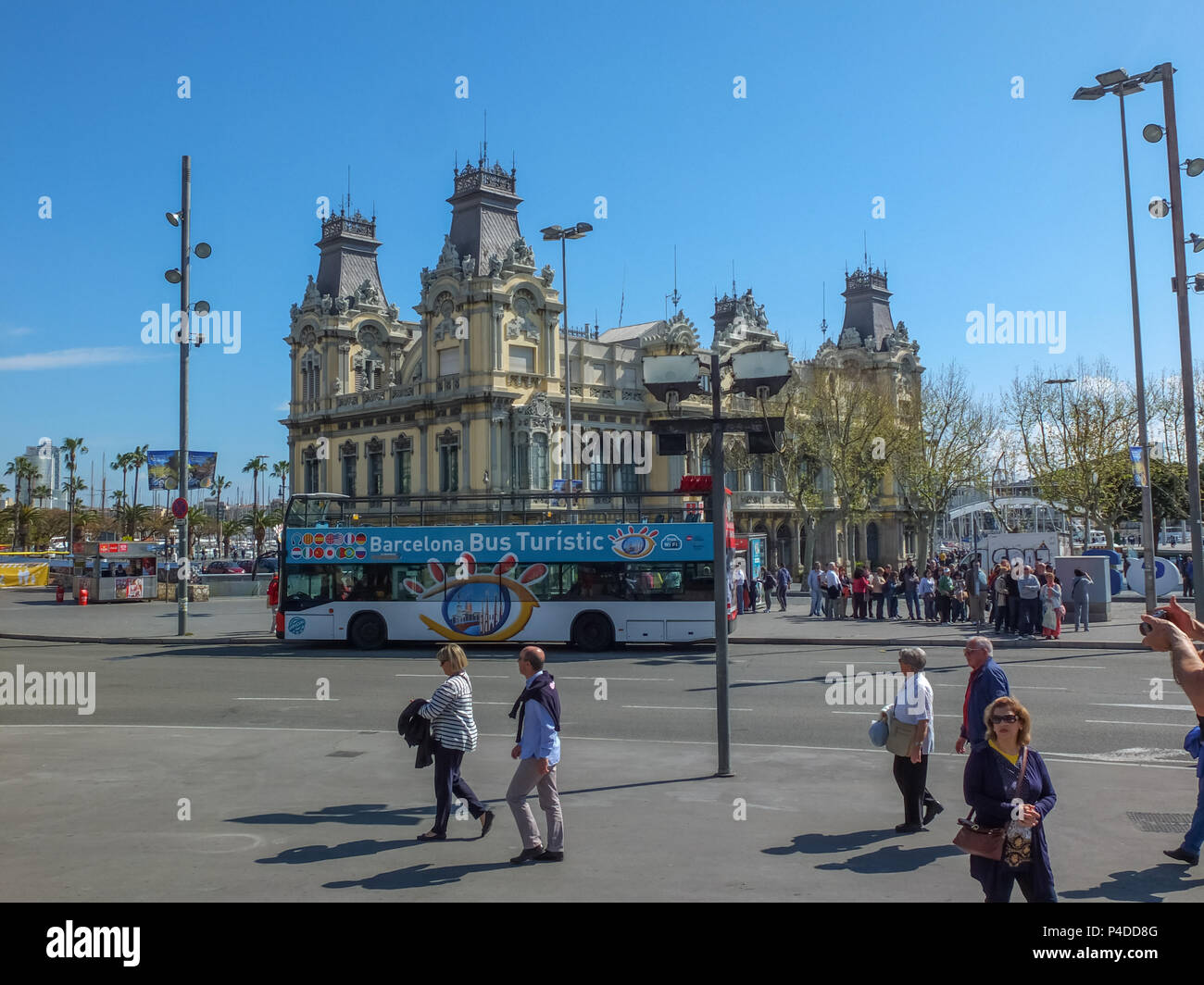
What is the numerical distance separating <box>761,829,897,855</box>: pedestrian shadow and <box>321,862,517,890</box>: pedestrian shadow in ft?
7.30

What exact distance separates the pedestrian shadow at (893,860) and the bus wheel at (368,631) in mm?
18938

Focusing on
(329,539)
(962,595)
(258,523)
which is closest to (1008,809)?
(329,539)

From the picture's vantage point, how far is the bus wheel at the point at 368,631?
25.4 metres

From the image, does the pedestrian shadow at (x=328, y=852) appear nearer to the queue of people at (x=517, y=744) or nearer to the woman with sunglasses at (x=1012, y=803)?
the queue of people at (x=517, y=744)

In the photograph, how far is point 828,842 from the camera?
8.36 metres

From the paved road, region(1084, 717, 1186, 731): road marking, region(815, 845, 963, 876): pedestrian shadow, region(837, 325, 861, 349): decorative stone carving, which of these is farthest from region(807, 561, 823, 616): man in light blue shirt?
region(837, 325, 861, 349): decorative stone carving

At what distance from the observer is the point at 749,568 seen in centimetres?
3494

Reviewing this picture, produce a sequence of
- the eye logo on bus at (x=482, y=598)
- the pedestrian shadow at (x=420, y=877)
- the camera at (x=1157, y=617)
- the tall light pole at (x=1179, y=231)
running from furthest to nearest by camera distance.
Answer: the eye logo on bus at (x=482, y=598), the tall light pole at (x=1179, y=231), the pedestrian shadow at (x=420, y=877), the camera at (x=1157, y=617)

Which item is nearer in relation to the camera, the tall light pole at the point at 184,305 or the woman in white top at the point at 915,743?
the woman in white top at the point at 915,743

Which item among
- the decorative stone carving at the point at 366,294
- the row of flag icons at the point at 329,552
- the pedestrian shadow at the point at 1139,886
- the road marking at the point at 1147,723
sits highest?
the decorative stone carving at the point at 366,294

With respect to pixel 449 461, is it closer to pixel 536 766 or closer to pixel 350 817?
pixel 350 817

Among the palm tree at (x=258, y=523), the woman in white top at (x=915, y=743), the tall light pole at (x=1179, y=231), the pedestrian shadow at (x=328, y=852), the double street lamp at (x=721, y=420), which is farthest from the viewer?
the palm tree at (x=258, y=523)

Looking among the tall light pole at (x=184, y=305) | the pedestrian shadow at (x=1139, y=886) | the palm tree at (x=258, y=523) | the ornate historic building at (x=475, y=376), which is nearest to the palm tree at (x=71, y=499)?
the palm tree at (x=258, y=523)
